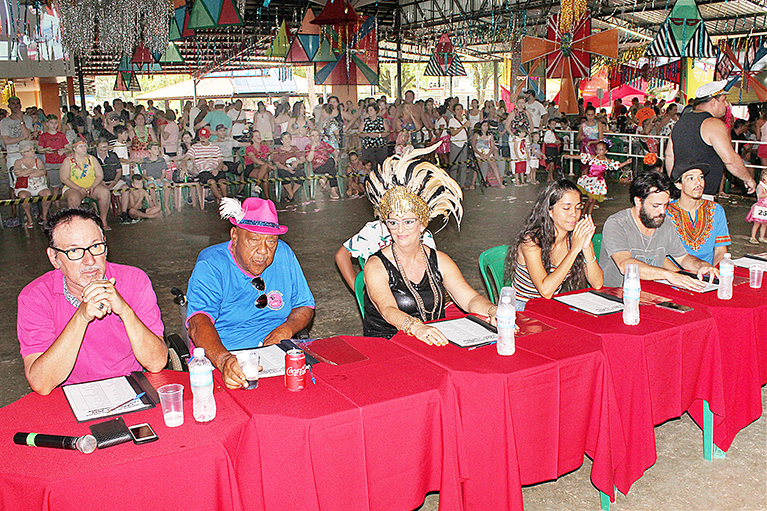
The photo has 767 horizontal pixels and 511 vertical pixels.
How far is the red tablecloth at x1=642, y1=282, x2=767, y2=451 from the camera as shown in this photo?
292 cm

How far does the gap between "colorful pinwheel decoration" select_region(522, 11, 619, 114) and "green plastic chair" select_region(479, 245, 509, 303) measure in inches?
304

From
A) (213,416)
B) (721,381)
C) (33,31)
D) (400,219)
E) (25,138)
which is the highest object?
(33,31)

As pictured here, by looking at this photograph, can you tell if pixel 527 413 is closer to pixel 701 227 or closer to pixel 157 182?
pixel 701 227

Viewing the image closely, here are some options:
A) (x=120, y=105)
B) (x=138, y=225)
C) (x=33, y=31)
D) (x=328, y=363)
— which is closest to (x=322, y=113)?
(x=120, y=105)

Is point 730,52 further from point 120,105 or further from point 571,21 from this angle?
point 120,105

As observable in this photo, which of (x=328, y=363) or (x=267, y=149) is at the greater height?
(x=267, y=149)

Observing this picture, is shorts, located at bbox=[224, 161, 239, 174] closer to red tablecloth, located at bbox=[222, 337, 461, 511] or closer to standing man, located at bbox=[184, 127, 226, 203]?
standing man, located at bbox=[184, 127, 226, 203]

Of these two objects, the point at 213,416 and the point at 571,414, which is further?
the point at 571,414

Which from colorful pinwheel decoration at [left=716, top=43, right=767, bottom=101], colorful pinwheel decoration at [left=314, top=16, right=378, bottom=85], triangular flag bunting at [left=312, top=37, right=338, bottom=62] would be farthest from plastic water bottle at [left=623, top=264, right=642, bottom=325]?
colorful pinwheel decoration at [left=716, top=43, right=767, bottom=101]

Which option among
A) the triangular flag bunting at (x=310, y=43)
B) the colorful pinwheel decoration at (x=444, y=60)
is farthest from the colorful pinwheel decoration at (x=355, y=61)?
the colorful pinwheel decoration at (x=444, y=60)

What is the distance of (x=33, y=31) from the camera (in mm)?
8375

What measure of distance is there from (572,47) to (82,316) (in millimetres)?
10486

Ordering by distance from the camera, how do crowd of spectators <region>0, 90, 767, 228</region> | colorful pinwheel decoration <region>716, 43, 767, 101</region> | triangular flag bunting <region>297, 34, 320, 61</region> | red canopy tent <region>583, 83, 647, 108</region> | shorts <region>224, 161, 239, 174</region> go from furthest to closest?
red canopy tent <region>583, 83, 647, 108</region>
colorful pinwheel decoration <region>716, 43, 767, 101</region>
triangular flag bunting <region>297, 34, 320, 61</region>
shorts <region>224, 161, 239, 174</region>
crowd of spectators <region>0, 90, 767, 228</region>

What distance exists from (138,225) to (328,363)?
7954mm
